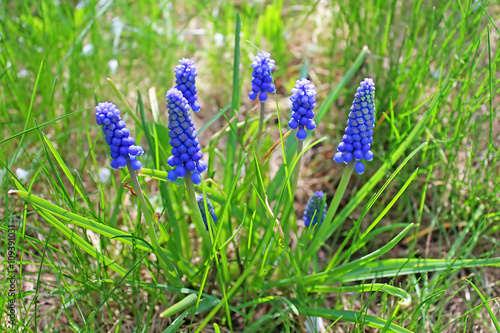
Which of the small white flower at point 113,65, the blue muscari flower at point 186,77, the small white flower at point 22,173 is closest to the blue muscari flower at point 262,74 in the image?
the blue muscari flower at point 186,77

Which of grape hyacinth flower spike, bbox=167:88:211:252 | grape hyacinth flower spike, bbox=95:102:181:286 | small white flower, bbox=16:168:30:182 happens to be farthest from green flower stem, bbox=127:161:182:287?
small white flower, bbox=16:168:30:182

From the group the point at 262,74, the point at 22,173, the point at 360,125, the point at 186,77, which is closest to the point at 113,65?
the point at 22,173

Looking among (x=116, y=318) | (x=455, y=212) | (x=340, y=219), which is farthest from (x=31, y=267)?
(x=455, y=212)

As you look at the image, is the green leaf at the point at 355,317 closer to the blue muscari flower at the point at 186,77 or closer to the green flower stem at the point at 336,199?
the green flower stem at the point at 336,199

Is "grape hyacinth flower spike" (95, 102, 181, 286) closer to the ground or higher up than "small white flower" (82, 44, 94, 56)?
closer to the ground

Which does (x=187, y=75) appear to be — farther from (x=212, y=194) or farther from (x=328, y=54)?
(x=328, y=54)

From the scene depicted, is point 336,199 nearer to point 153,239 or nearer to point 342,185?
point 342,185

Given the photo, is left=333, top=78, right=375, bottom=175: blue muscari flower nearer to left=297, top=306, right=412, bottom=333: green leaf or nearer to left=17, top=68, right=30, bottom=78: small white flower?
left=297, top=306, right=412, bottom=333: green leaf
